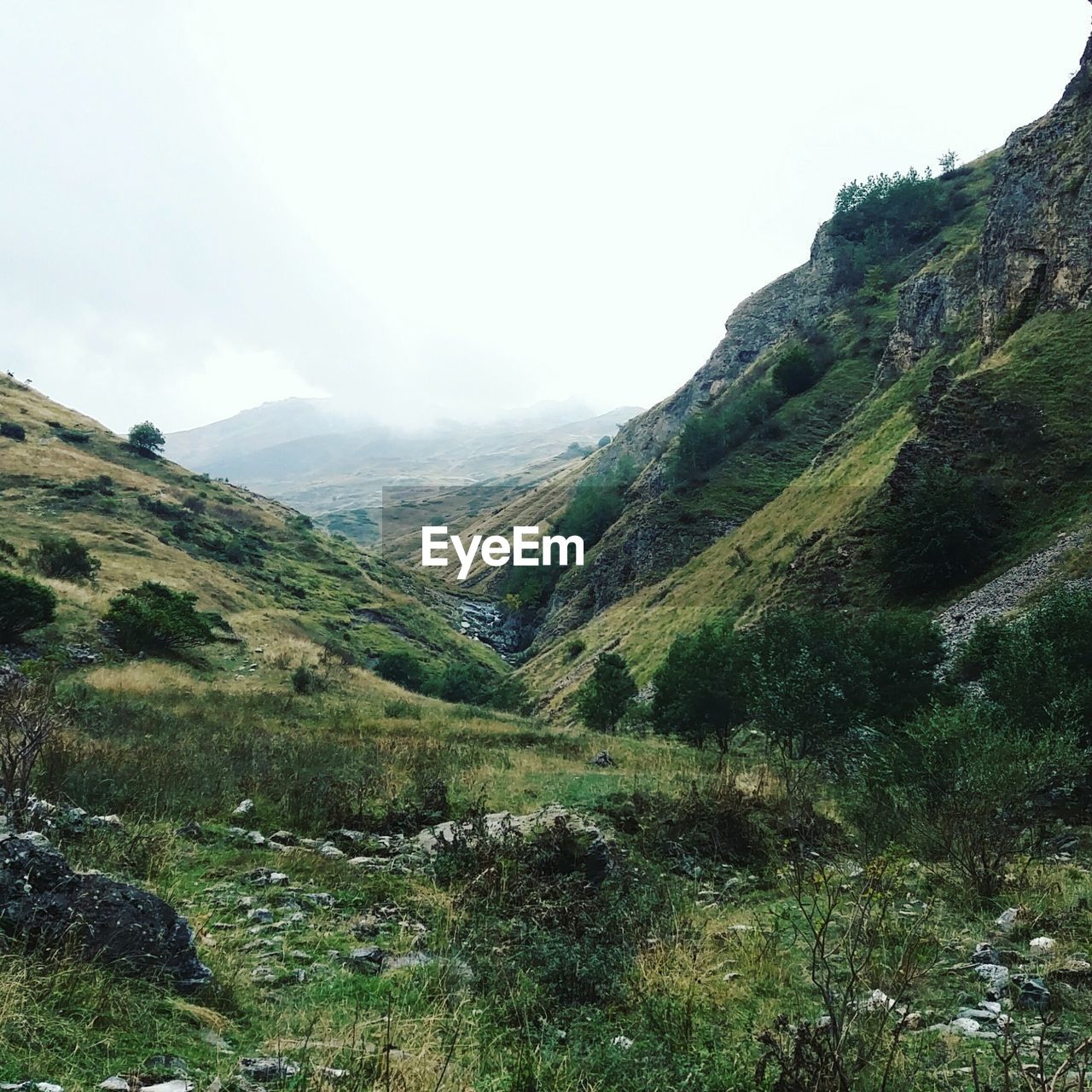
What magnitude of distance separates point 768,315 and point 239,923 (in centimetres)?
13027

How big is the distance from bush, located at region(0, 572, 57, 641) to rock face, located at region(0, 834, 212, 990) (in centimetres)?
2805

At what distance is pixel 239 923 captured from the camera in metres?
6.81

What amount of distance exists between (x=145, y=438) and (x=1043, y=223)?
10364cm

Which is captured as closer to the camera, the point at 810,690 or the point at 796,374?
the point at 810,690

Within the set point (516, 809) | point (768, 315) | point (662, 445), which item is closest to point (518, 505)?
point (662, 445)

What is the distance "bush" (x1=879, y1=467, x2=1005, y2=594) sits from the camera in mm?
35750

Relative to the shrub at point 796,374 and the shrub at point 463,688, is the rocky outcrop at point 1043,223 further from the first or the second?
the shrub at point 463,688

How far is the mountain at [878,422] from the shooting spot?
4009 cm

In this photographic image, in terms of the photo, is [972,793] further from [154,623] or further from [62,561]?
[62,561]

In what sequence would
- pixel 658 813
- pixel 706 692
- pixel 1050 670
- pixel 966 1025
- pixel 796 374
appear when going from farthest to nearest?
pixel 796 374, pixel 706 692, pixel 1050 670, pixel 658 813, pixel 966 1025

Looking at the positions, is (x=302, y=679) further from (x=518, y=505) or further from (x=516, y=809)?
(x=518, y=505)

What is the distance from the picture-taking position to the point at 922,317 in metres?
66.6

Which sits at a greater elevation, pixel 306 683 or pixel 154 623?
pixel 154 623

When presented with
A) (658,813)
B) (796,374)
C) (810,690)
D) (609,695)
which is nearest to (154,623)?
(609,695)
